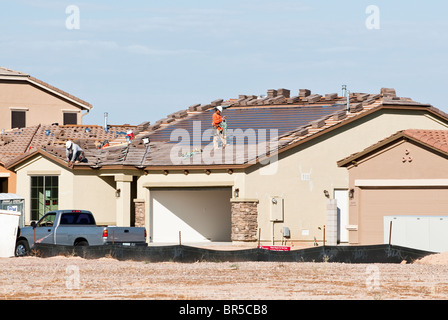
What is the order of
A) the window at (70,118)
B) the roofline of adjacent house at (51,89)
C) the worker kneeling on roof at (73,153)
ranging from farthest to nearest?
1. the window at (70,118)
2. the roofline of adjacent house at (51,89)
3. the worker kneeling on roof at (73,153)

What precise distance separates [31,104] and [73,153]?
→ 2226 centimetres

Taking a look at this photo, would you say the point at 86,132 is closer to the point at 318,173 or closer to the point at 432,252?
the point at 318,173

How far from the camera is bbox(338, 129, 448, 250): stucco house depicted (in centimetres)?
3712

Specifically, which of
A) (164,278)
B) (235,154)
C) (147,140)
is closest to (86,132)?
(147,140)

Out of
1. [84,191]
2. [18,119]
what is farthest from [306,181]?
[18,119]

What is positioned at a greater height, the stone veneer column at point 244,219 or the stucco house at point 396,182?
the stucco house at point 396,182

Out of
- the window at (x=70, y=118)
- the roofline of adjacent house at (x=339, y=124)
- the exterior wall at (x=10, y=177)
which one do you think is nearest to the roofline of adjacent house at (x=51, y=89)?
the window at (x=70, y=118)

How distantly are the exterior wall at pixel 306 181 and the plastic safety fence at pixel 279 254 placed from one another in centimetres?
1159

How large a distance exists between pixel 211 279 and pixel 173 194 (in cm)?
2023

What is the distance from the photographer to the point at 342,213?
43.0 meters

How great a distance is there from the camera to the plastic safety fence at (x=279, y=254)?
3011cm

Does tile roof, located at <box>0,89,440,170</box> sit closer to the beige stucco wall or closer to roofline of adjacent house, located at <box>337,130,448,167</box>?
the beige stucco wall

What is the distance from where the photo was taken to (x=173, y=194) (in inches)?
1767

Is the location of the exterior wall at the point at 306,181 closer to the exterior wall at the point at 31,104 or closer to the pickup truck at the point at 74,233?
the pickup truck at the point at 74,233
